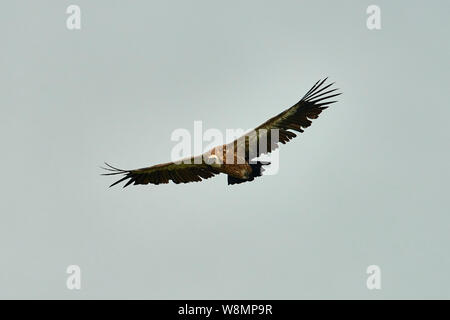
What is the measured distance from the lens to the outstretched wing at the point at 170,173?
86.7 feet

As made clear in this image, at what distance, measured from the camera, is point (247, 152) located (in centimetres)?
2606

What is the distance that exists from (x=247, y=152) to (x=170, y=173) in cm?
242

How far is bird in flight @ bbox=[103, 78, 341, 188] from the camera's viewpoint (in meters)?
25.3

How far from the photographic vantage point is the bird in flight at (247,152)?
25344 millimetres

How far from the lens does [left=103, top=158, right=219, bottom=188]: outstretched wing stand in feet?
86.7

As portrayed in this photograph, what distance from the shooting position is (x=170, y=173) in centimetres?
2675

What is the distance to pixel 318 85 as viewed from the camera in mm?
25141
